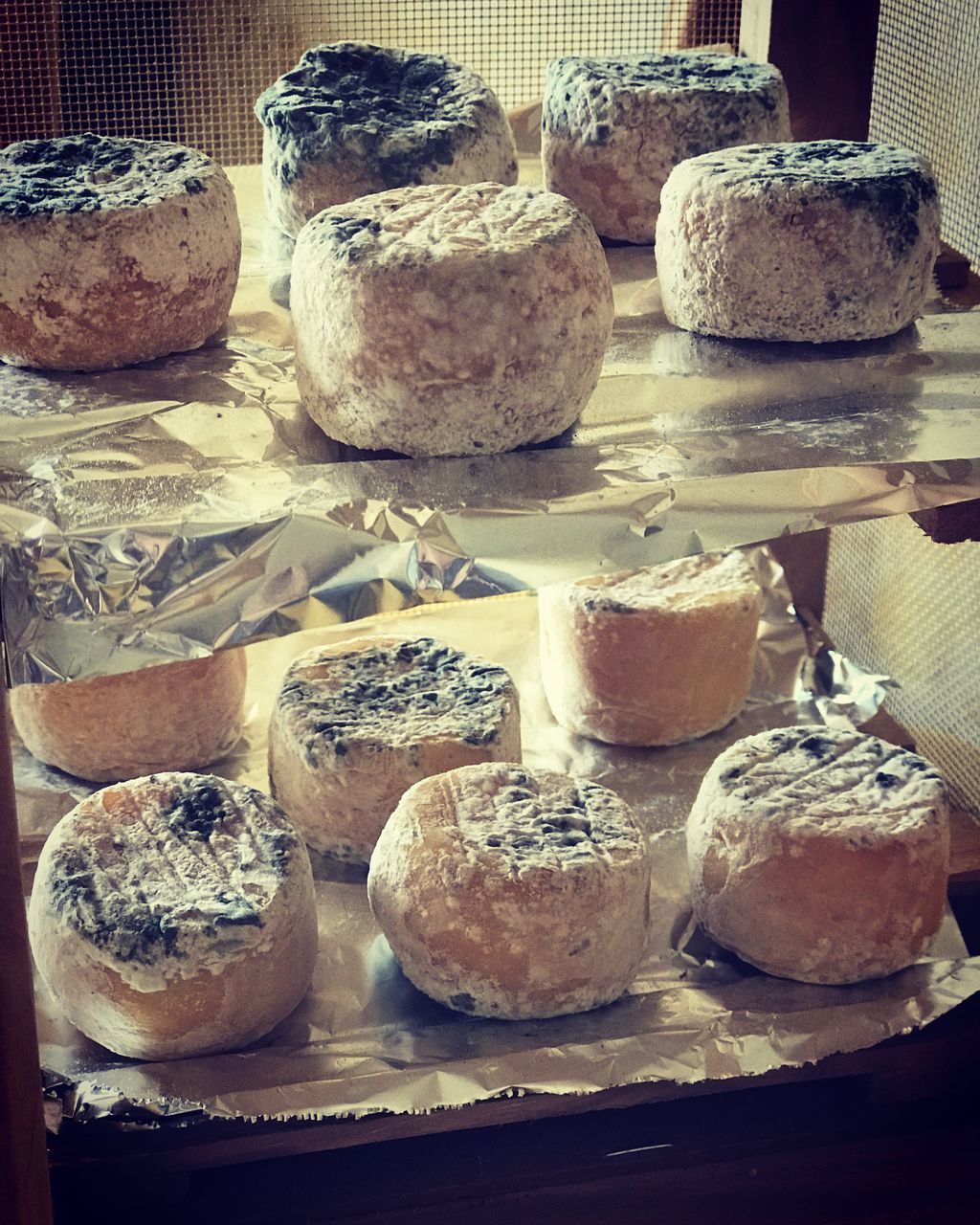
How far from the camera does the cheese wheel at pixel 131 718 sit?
1.47 metres

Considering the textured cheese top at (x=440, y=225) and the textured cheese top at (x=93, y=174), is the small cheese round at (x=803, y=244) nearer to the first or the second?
the textured cheese top at (x=440, y=225)

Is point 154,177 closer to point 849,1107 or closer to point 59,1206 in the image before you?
point 59,1206

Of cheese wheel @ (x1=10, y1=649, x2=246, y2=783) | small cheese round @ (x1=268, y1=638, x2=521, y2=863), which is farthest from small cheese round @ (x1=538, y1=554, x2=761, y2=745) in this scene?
cheese wheel @ (x1=10, y1=649, x2=246, y2=783)

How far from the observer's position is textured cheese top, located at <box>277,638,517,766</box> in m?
1.37

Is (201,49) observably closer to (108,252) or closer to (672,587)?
(108,252)

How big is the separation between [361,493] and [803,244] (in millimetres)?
452

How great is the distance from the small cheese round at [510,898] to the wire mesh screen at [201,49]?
844 mm

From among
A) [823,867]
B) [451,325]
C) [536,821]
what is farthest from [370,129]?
[823,867]

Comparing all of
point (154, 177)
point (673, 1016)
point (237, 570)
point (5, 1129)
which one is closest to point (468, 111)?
point (154, 177)

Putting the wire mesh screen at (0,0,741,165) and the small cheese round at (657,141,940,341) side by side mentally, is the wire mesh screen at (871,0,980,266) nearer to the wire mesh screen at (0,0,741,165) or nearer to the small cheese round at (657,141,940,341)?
the wire mesh screen at (0,0,741,165)

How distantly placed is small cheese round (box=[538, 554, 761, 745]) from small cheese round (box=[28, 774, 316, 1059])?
45 cm

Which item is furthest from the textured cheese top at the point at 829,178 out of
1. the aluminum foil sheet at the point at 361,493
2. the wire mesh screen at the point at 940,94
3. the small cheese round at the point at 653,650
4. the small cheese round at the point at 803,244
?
the small cheese round at the point at 653,650

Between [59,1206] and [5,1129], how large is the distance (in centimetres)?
25

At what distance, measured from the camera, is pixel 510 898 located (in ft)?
3.82
